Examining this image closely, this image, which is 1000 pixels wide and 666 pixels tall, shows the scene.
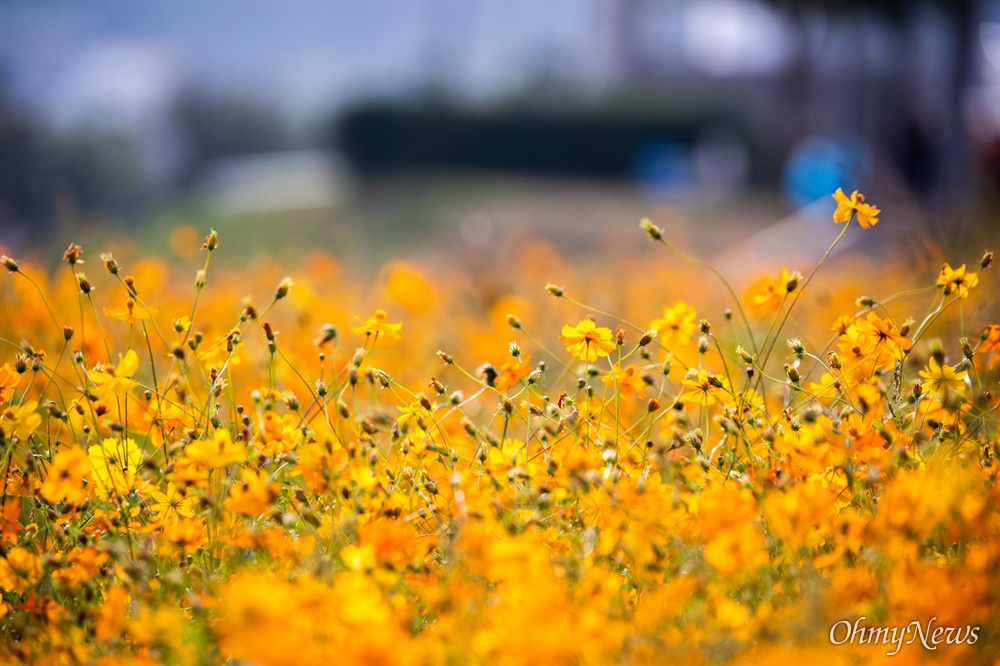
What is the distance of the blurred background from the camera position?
966cm

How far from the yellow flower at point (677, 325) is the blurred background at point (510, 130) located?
9.21ft

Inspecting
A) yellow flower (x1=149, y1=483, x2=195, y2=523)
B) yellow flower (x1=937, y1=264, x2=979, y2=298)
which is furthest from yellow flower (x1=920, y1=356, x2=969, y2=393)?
yellow flower (x1=149, y1=483, x2=195, y2=523)

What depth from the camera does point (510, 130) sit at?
15.2 meters

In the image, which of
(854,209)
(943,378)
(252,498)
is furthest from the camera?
(854,209)

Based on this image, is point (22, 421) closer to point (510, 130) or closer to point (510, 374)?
point (510, 374)

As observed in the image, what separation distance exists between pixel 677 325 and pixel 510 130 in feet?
45.0

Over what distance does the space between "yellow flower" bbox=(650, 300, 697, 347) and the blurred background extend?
2.81m

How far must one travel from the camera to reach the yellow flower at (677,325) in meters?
1.85

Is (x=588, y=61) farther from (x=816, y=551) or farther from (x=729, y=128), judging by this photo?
(x=816, y=551)

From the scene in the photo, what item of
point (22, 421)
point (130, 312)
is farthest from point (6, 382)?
point (130, 312)

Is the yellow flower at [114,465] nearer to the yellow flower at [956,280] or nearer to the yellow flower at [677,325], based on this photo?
the yellow flower at [677,325]

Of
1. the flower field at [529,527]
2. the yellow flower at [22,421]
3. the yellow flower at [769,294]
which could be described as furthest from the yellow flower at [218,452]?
the yellow flower at [769,294]

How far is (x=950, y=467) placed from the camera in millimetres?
1593

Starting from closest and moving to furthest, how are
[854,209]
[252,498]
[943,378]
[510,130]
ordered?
1. [252,498]
2. [943,378]
3. [854,209]
4. [510,130]
